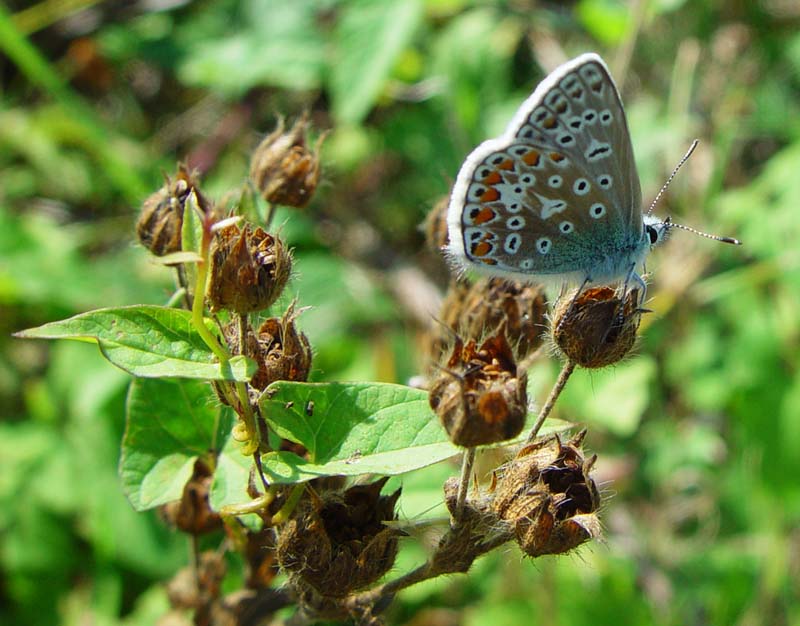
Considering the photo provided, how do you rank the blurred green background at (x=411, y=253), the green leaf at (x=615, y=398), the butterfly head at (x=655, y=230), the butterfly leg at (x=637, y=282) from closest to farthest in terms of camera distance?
the butterfly leg at (x=637, y=282), the butterfly head at (x=655, y=230), the green leaf at (x=615, y=398), the blurred green background at (x=411, y=253)

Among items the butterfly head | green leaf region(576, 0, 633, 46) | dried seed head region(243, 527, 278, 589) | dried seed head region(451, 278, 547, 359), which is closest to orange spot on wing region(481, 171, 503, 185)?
dried seed head region(451, 278, 547, 359)

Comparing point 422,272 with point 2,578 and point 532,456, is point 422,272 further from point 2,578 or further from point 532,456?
point 532,456

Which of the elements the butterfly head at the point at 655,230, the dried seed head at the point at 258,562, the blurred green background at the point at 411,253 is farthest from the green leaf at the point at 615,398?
the dried seed head at the point at 258,562

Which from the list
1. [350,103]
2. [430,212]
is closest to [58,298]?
[350,103]

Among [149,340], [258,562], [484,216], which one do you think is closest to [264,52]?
[484,216]

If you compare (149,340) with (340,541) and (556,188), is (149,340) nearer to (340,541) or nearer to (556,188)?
(340,541)

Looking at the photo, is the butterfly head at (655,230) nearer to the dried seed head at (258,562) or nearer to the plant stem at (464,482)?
the plant stem at (464,482)

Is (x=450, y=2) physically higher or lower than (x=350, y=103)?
higher
